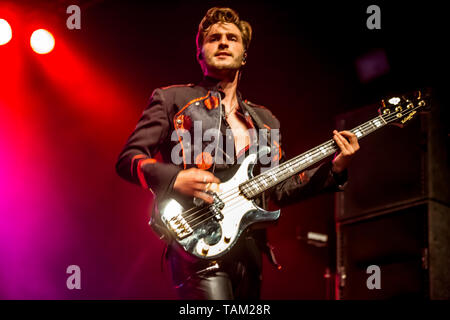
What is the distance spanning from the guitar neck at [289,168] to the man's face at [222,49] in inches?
28.4

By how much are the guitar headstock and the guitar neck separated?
0.10 metres

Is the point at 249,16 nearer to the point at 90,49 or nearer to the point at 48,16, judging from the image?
the point at 90,49

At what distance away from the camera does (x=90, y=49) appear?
5.14 m

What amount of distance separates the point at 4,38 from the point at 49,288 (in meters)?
2.52

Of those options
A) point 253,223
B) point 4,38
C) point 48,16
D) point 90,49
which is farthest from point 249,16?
point 253,223

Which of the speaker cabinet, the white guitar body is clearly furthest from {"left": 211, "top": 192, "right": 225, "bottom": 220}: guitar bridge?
the speaker cabinet

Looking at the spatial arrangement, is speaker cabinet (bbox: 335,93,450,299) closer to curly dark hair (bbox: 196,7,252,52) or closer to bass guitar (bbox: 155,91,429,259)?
bass guitar (bbox: 155,91,429,259)

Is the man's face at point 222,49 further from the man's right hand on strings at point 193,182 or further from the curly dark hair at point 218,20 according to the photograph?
the man's right hand on strings at point 193,182

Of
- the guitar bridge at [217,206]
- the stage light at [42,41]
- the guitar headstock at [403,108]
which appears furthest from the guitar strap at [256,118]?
the stage light at [42,41]

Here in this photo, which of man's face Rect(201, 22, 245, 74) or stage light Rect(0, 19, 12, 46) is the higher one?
stage light Rect(0, 19, 12, 46)

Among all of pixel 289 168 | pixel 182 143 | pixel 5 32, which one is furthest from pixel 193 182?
pixel 5 32

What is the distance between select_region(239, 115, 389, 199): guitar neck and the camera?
262 centimetres

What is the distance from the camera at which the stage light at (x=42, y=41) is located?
4.88 metres
